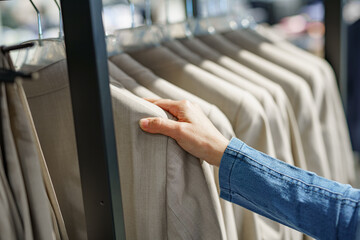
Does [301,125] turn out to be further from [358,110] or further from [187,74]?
[358,110]

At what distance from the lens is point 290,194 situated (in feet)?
2.05

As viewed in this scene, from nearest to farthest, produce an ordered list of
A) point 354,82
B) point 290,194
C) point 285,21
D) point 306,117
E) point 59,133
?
point 290,194
point 59,133
point 306,117
point 354,82
point 285,21

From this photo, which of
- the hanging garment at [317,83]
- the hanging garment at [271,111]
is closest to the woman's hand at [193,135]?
the hanging garment at [271,111]

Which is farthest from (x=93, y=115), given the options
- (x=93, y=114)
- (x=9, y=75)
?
(x=9, y=75)

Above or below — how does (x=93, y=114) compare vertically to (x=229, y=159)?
above

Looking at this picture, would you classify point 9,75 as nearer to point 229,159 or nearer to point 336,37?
point 229,159

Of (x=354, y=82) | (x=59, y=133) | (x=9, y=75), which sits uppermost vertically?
(x=9, y=75)

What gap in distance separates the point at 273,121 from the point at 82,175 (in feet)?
1.51

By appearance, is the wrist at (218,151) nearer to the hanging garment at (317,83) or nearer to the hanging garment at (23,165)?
the hanging garment at (23,165)

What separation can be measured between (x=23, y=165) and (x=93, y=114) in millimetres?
137

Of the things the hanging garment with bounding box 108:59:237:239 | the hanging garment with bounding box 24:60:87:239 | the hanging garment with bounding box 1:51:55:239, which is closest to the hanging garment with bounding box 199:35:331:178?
the hanging garment with bounding box 108:59:237:239

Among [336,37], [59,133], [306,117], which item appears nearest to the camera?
[59,133]

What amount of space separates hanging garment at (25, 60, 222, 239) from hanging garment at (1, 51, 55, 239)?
13 centimetres

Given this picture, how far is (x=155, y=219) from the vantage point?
0.69 m
